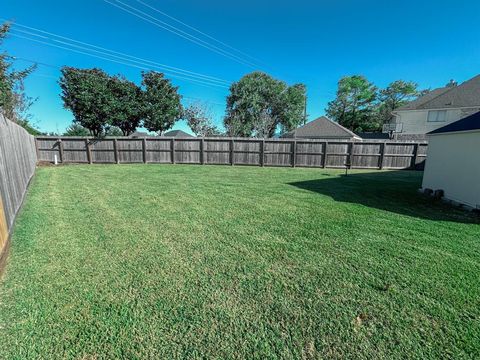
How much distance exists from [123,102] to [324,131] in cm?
1961

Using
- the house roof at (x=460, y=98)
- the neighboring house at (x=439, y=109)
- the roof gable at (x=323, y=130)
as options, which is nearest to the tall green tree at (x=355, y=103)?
the neighboring house at (x=439, y=109)

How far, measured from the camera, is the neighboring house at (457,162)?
5.48 meters

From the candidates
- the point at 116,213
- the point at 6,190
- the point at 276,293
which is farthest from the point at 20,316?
the point at 116,213

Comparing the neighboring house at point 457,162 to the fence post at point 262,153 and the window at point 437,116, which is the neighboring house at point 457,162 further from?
the window at point 437,116

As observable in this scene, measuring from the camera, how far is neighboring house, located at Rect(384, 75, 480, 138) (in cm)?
1934

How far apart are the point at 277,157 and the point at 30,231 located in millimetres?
12201

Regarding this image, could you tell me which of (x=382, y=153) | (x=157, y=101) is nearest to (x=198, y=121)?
(x=157, y=101)

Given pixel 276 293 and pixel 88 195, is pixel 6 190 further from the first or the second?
pixel 276 293

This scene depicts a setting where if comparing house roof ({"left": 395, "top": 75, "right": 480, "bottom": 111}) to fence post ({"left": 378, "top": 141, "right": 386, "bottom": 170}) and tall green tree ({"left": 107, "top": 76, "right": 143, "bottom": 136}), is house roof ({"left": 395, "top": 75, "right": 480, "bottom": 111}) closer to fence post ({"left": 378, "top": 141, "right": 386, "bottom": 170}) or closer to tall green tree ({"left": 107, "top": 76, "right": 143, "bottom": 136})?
fence post ({"left": 378, "top": 141, "right": 386, "bottom": 170})

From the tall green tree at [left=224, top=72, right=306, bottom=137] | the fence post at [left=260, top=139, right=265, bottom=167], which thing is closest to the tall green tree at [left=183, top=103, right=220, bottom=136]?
the tall green tree at [left=224, top=72, right=306, bottom=137]

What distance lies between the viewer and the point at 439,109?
2078 cm

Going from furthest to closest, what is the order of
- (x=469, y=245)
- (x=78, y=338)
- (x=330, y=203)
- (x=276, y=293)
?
(x=330, y=203), (x=469, y=245), (x=276, y=293), (x=78, y=338)

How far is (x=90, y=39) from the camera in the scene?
1438cm

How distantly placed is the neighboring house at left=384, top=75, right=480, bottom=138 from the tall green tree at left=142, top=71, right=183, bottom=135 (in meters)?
20.2
